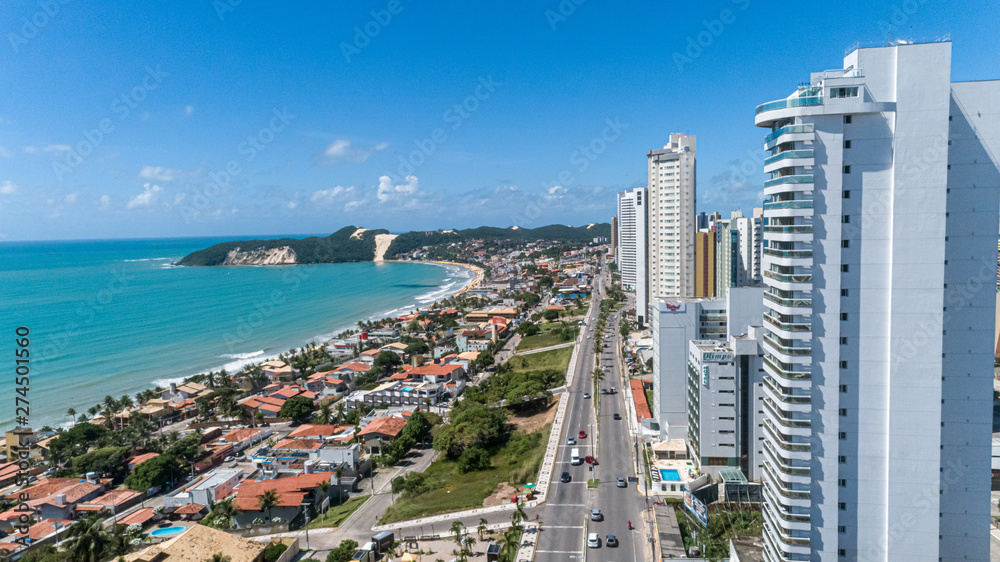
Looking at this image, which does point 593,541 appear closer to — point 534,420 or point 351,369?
point 534,420

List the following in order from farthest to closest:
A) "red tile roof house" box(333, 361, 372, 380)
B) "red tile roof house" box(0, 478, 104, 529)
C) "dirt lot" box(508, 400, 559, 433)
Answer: "red tile roof house" box(333, 361, 372, 380)
"dirt lot" box(508, 400, 559, 433)
"red tile roof house" box(0, 478, 104, 529)

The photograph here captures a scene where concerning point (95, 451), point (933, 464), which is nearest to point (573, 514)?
Answer: point (933, 464)

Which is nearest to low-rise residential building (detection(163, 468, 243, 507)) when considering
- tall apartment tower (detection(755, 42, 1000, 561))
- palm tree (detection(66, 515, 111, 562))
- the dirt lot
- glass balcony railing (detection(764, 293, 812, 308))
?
palm tree (detection(66, 515, 111, 562))

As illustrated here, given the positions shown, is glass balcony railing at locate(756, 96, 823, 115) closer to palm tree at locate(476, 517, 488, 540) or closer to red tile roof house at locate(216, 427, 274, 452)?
palm tree at locate(476, 517, 488, 540)

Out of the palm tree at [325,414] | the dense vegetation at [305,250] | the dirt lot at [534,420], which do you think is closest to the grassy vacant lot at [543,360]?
the dirt lot at [534,420]

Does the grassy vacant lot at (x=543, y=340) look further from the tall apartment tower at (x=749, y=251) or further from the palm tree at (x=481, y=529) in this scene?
the palm tree at (x=481, y=529)

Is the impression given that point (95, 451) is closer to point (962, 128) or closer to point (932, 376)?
point (932, 376)
